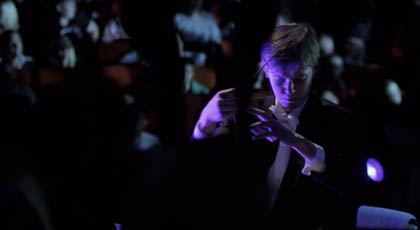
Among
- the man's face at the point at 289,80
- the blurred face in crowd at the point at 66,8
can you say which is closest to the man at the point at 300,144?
the man's face at the point at 289,80

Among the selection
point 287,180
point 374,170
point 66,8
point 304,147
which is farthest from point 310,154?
point 66,8

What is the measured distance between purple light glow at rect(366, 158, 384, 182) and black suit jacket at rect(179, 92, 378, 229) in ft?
0.13

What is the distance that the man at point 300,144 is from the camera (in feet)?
5.16

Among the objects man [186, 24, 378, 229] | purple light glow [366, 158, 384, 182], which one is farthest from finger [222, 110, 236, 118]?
purple light glow [366, 158, 384, 182]

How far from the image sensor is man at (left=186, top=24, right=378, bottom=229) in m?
1.57

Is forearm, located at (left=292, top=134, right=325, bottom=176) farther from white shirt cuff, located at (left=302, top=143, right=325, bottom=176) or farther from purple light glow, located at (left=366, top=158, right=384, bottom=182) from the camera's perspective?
purple light glow, located at (left=366, top=158, right=384, bottom=182)

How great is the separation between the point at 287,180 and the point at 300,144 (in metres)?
0.23

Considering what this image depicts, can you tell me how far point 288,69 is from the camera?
66.6 inches

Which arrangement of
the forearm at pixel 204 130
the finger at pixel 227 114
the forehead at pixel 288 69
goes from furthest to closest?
1. the forehead at pixel 288 69
2. the forearm at pixel 204 130
3. the finger at pixel 227 114

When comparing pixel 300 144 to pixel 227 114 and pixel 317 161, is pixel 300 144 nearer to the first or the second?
pixel 317 161

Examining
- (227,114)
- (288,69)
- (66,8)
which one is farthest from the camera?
(66,8)

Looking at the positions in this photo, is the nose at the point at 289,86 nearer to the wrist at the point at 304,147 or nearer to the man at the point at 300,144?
the man at the point at 300,144

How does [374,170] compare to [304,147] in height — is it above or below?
below

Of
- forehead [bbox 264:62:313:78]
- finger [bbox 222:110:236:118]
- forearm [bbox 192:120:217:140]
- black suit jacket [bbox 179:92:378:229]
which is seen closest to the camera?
black suit jacket [bbox 179:92:378:229]
